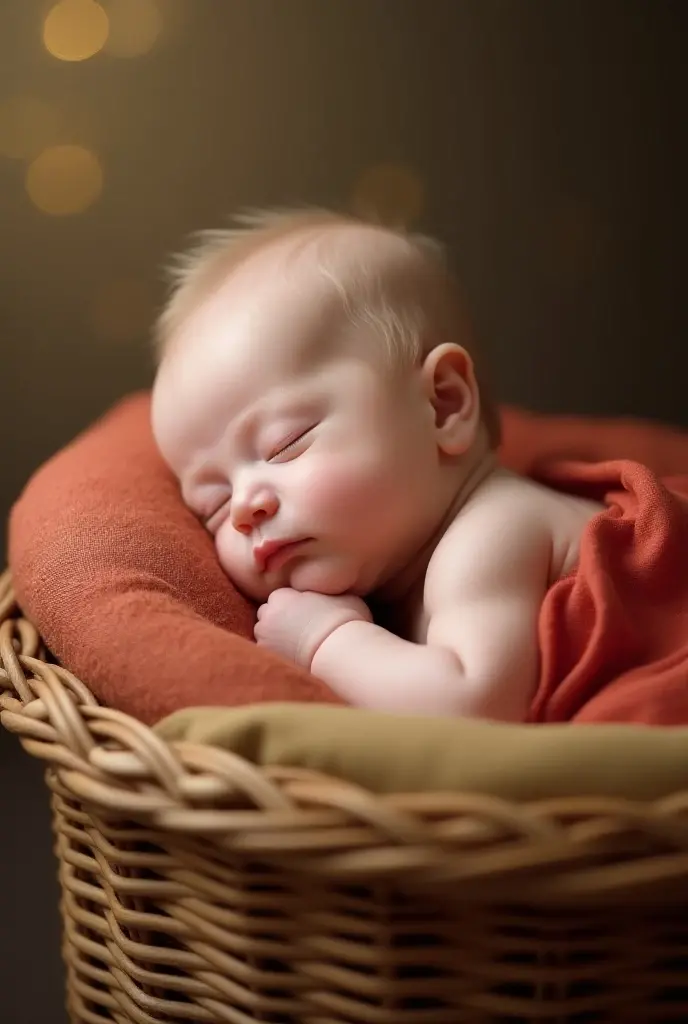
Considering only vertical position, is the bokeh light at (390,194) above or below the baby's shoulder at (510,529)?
above

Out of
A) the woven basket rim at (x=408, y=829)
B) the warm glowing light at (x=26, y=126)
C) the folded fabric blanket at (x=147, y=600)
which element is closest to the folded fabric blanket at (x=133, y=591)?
the folded fabric blanket at (x=147, y=600)

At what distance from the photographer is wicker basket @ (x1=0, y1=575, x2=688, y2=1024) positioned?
1.52 feet

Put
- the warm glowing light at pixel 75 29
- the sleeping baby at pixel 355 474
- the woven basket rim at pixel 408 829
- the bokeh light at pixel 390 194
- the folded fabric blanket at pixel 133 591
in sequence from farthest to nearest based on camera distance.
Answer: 1. the bokeh light at pixel 390 194
2. the warm glowing light at pixel 75 29
3. the sleeping baby at pixel 355 474
4. the folded fabric blanket at pixel 133 591
5. the woven basket rim at pixel 408 829

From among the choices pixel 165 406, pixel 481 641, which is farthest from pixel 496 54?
pixel 481 641

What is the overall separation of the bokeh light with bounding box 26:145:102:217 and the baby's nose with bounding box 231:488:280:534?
0.65 meters

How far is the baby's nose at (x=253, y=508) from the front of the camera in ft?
2.62

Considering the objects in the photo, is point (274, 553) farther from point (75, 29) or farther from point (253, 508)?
point (75, 29)

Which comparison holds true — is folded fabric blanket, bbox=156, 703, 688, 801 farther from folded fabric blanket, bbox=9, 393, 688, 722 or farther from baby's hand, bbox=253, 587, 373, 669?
baby's hand, bbox=253, 587, 373, 669

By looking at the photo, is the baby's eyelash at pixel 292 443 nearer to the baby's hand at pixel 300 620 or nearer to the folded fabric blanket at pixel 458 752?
the baby's hand at pixel 300 620

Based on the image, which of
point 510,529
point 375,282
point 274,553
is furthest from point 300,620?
point 375,282

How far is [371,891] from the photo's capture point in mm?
499

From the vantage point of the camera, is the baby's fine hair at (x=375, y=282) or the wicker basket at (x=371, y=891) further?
the baby's fine hair at (x=375, y=282)

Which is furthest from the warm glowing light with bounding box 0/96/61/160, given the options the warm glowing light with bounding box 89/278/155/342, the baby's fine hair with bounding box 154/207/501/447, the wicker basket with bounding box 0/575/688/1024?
the wicker basket with bounding box 0/575/688/1024

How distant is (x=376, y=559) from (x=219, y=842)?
360 mm
